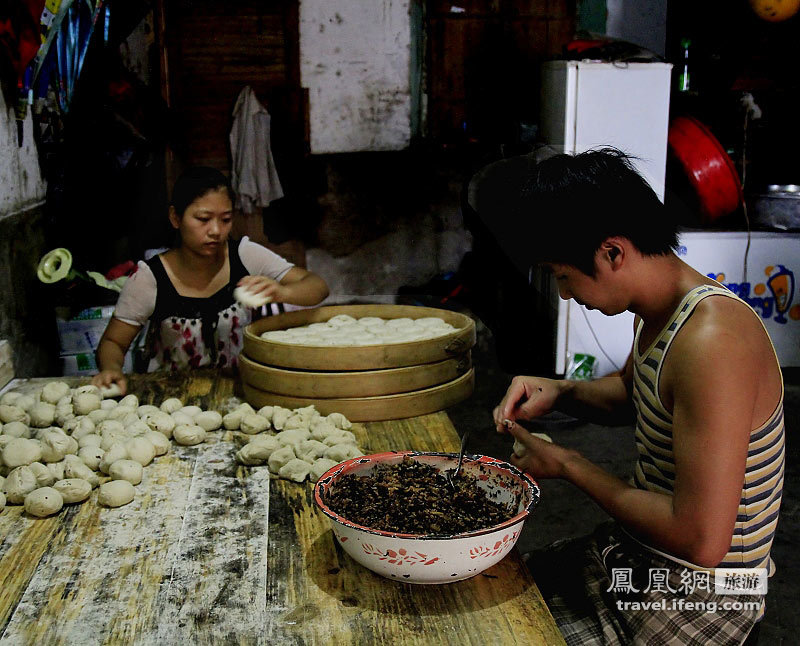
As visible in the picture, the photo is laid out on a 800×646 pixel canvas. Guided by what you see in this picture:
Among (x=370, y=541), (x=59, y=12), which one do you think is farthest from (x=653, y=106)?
(x=370, y=541)

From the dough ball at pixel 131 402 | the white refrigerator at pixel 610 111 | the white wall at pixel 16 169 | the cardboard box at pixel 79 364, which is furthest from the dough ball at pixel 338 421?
the white refrigerator at pixel 610 111

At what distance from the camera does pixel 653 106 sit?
501 cm

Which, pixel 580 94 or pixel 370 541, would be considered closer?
pixel 370 541

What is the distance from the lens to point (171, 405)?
7.68 feet

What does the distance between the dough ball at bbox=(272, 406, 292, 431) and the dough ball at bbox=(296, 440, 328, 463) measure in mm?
198

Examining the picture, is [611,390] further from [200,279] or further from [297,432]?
[200,279]

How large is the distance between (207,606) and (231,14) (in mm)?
5351

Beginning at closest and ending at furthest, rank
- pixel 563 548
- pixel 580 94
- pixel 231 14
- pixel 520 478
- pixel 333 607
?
pixel 333 607
pixel 520 478
pixel 563 548
pixel 580 94
pixel 231 14

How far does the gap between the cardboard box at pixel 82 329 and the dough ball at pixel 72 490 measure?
9.10ft

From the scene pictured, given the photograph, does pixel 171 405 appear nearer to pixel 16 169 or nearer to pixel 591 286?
pixel 591 286

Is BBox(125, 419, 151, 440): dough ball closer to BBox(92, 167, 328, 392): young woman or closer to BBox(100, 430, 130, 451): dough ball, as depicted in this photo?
BBox(100, 430, 130, 451): dough ball

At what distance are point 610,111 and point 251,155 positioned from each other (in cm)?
264

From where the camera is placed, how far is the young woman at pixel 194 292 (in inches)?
125

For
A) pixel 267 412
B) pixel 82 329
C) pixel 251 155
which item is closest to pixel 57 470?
pixel 267 412
